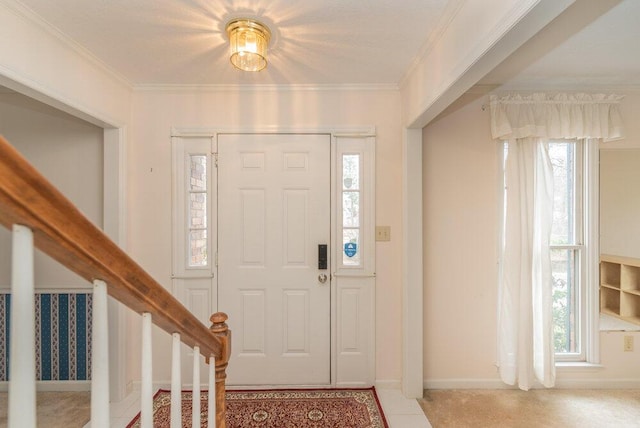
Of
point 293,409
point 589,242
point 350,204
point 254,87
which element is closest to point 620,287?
→ point 589,242

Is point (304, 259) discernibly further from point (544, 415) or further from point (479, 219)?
point (544, 415)

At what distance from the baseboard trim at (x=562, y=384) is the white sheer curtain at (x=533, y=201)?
6.4 inches

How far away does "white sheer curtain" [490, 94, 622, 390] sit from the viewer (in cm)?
245

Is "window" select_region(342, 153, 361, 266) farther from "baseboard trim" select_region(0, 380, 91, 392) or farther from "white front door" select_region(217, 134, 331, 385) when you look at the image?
"baseboard trim" select_region(0, 380, 91, 392)

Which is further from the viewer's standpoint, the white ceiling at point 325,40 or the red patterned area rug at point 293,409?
the red patterned area rug at point 293,409

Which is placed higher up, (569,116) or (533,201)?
(569,116)

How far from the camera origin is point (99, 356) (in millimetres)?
571

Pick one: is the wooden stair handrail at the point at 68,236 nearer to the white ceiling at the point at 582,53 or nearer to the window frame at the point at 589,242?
the white ceiling at the point at 582,53

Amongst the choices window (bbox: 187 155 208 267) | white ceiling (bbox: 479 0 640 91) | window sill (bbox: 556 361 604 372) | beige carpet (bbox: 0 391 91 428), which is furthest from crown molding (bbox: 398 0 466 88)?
beige carpet (bbox: 0 391 91 428)

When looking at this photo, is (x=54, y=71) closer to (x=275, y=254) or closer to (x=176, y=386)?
(x=275, y=254)

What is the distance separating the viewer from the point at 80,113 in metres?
2.08

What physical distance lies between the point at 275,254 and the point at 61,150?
1.92 metres

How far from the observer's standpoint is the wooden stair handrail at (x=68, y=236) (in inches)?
15.9

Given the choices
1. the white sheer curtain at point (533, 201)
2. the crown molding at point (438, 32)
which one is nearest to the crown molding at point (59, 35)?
the crown molding at point (438, 32)
